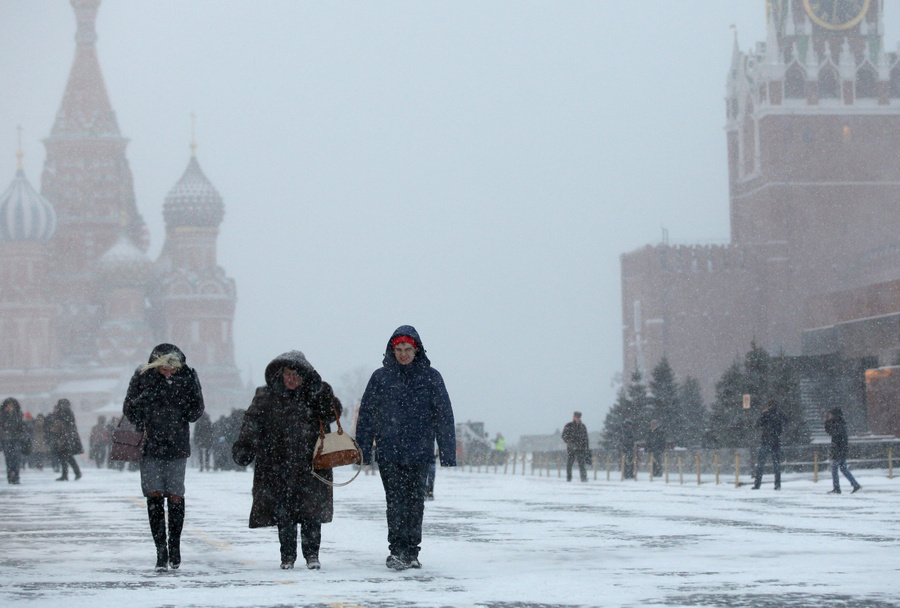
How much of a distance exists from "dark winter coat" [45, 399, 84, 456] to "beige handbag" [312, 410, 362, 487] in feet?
61.9

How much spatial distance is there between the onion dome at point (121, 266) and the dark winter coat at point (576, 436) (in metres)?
79.9

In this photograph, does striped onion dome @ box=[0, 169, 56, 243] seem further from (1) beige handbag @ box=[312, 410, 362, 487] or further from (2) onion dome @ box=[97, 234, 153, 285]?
(1) beige handbag @ box=[312, 410, 362, 487]

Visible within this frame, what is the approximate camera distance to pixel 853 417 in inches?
2233

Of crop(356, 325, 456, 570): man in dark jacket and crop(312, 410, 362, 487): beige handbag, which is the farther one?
crop(356, 325, 456, 570): man in dark jacket

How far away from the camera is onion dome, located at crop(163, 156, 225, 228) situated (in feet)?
360

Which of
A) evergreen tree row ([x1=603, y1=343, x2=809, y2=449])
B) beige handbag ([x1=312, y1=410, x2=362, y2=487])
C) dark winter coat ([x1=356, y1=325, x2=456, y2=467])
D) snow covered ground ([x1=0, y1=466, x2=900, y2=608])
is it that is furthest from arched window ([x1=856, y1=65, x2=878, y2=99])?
beige handbag ([x1=312, y1=410, x2=362, y2=487])

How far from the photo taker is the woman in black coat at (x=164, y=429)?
981 centimetres

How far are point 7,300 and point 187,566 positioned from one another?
96.6 m

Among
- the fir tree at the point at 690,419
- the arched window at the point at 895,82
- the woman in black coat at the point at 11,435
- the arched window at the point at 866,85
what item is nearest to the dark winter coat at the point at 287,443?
the woman in black coat at the point at 11,435

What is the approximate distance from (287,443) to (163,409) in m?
0.85

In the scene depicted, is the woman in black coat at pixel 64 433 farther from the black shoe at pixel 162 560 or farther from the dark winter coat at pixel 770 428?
the black shoe at pixel 162 560

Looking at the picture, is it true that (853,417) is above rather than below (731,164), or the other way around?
below

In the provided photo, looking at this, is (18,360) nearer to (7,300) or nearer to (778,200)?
A: (7,300)

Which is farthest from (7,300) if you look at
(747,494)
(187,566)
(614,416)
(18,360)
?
(187,566)
